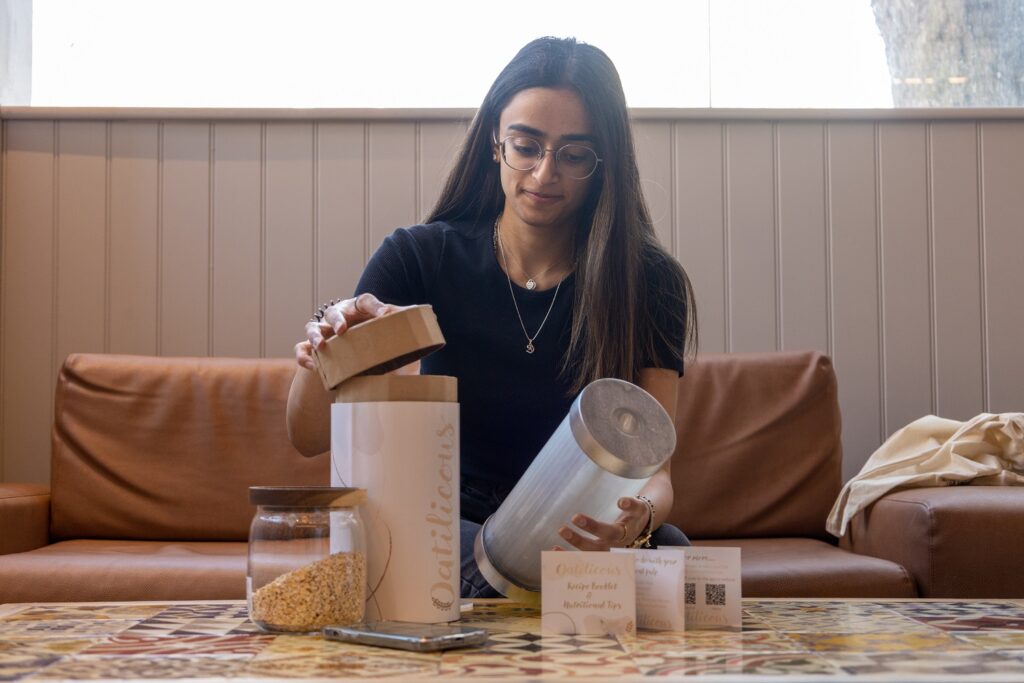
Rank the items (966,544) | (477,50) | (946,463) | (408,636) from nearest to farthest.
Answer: (408,636) → (966,544) → (946,463) → (477,50)

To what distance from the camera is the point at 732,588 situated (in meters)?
1.03

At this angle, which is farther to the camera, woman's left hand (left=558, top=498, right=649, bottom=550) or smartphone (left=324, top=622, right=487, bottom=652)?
woman's left hand (left=558, top=498, right=649, bottom=550)

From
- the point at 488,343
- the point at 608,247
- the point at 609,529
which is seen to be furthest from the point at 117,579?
the point at 609,529

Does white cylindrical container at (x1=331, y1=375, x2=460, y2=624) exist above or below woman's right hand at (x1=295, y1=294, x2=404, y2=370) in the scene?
below

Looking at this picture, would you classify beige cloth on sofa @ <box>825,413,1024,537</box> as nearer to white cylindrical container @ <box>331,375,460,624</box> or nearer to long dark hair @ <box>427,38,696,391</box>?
long dark hair @ <box>427,38,696,391</box>

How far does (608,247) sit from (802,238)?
4.13 feet

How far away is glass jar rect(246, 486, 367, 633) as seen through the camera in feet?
3.07

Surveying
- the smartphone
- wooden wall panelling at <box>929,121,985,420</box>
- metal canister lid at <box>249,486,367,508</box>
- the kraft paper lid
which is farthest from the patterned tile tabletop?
wooden wall panelling at <box>929,121,985,420</box>

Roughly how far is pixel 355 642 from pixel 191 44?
2.21 m

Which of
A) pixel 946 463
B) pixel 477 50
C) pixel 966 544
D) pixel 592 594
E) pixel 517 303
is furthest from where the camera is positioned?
pixel 477 50

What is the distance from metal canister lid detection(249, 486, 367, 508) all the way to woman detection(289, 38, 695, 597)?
63cm

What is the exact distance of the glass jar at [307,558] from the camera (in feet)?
3.07

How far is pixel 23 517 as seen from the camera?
2143 mm

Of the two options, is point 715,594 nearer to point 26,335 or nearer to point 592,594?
point 592,594
